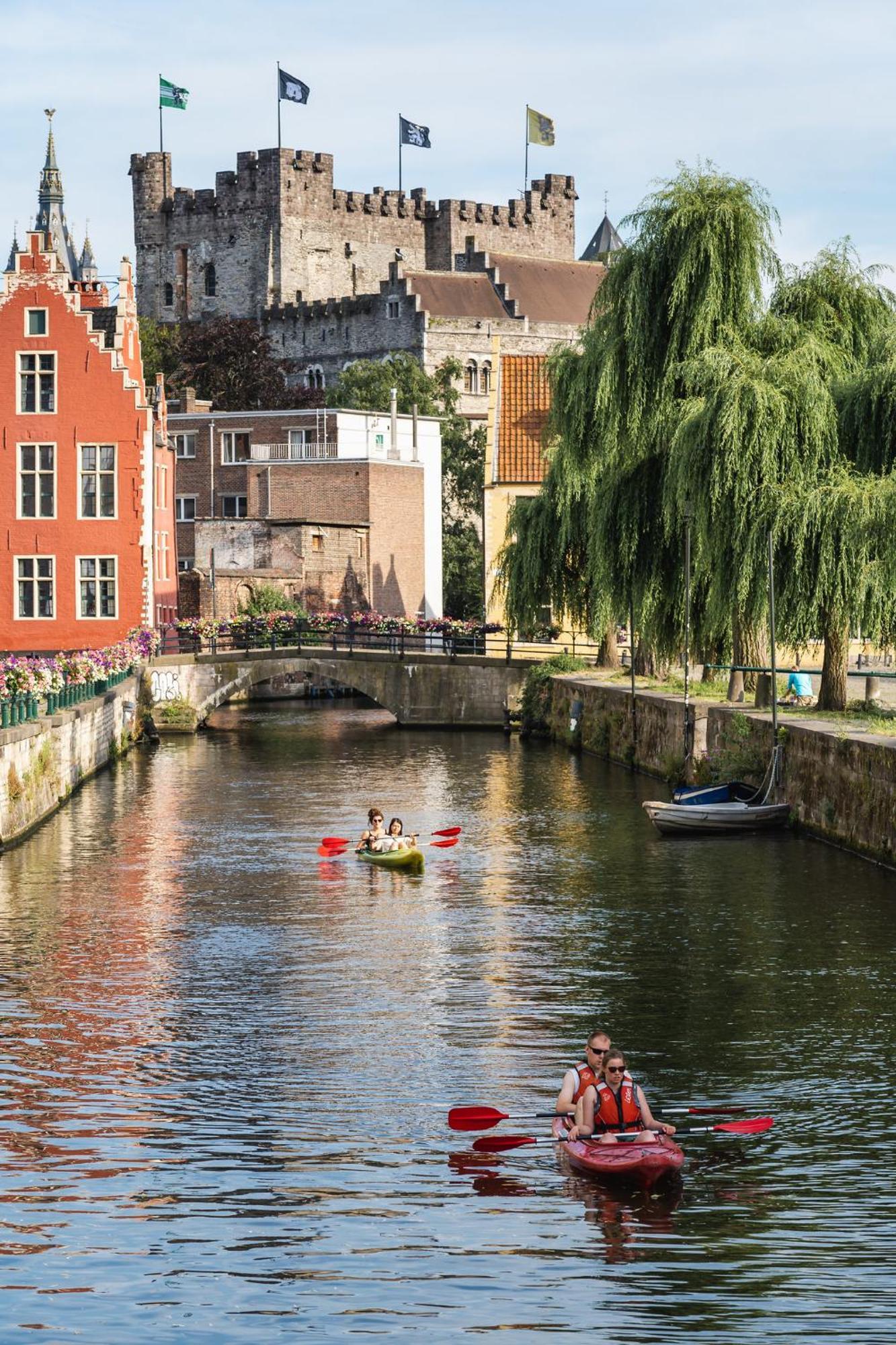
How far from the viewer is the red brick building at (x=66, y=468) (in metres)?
52.3

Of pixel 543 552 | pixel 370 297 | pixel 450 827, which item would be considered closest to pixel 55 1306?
pixel 450 827

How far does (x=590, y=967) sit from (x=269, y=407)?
244 feet

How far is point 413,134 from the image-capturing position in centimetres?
10769

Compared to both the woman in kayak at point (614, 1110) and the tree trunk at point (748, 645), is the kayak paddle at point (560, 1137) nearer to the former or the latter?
the woman in kayak at point (614, 1110)

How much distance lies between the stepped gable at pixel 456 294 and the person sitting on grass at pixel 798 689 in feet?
198

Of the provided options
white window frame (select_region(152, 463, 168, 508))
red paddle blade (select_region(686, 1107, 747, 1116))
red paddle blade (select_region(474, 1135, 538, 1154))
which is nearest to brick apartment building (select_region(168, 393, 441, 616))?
white window frame (select_region(152, 463, 168, 508))

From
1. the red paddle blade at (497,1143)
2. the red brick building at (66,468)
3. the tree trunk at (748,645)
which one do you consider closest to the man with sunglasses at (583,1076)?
the red paddle blade at (497,1143)

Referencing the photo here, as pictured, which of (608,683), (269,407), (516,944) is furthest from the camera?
(269,407)

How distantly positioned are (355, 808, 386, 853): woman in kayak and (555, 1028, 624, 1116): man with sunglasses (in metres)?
14.3

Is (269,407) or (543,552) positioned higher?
(269,407)

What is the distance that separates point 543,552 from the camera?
4928 centimetres

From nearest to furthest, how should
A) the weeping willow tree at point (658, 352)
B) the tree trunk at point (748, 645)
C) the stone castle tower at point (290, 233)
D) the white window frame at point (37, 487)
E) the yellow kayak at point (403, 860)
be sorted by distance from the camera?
the yellow kayak at point (403, 860) → the tree trunk at point (748, 645) → the weeping willow tree at point (658, 352) → the white window frame at point (37, 487) → the stone castle tower at point (290, 233)

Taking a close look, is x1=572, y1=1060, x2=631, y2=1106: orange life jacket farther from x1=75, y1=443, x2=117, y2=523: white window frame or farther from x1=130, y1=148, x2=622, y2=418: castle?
x1=130, y1=148, x2=622, y2=418: castle

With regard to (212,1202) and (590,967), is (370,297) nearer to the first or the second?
(590,967)
